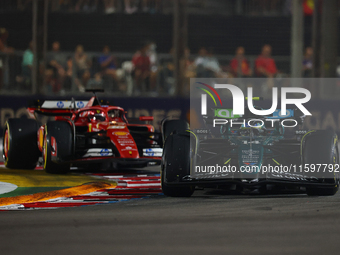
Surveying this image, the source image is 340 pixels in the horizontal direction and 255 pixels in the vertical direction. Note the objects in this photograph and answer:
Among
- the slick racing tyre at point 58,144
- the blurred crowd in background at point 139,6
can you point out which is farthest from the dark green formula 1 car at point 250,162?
the blurred crowd in background at point 139,6

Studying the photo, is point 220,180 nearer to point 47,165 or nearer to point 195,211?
point 195,211

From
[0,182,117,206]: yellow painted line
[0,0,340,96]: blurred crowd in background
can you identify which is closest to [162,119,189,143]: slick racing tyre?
[0,182,117,206]: yellow painted line

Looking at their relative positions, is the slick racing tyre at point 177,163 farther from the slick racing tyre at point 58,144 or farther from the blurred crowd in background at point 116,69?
the blurred crowd in background at point 116,69

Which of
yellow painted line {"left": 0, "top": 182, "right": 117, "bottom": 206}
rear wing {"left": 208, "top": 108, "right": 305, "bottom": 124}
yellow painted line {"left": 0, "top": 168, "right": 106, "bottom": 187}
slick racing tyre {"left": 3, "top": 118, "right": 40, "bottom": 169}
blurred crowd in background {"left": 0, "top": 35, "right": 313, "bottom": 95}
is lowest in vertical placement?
yellow painted line {"left": 0, "top": 168, "right": 106, "bottom": 187}

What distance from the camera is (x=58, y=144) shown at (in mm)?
9656

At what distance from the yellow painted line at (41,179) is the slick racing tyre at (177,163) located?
162 centimetres

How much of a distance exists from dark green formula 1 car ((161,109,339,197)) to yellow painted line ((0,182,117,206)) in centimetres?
99

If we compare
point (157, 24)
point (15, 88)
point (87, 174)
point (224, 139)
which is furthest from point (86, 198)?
point (157, 24)

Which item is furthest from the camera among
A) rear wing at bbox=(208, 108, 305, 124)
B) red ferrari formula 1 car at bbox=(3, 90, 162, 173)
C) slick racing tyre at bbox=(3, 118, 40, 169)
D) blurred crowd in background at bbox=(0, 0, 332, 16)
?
blurred crowd in background at bbox=(0, 0, 332, 16)

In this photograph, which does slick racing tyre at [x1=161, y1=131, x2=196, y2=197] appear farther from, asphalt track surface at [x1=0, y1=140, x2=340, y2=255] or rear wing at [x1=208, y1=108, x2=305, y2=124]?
rear wing at [x1=208, y1=108, x2=305, y2=124]

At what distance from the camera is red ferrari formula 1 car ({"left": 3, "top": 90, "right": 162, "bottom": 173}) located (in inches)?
380

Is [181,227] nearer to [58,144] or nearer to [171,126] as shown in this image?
[58,144]

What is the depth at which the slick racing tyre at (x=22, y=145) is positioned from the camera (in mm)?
10836

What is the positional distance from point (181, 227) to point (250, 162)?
183cm
